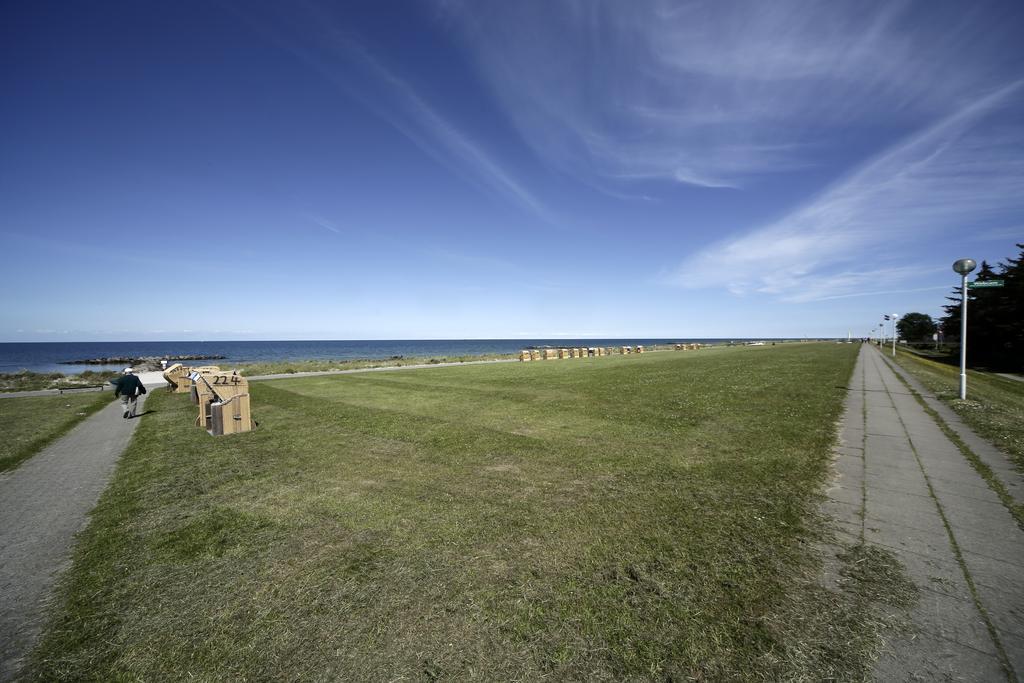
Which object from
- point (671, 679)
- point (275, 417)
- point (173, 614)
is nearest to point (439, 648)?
point (671, 679)

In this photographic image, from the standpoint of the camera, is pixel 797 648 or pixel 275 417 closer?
pixel 797 648

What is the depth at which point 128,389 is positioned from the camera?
42.4 feet

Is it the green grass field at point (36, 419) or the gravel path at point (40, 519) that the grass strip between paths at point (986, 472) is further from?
the green grass field at point (36, 419)

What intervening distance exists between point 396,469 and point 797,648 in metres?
6.06

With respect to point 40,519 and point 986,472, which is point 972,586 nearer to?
point 986,472

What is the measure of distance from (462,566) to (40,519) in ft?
20.1

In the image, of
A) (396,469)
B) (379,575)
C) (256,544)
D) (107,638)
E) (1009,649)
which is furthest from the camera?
(396,469)

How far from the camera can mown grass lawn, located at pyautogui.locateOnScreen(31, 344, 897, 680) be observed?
293 centimetres

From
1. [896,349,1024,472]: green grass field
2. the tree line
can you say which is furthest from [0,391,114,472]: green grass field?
the tree line

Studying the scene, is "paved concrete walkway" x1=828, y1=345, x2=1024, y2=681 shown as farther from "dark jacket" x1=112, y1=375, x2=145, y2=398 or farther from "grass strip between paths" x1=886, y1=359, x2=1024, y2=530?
"dark jacket" x1=112, y1=375, x2=145, y2=398

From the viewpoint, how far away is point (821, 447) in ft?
27.1

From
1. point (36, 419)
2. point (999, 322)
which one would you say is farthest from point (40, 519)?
point (999, 322)

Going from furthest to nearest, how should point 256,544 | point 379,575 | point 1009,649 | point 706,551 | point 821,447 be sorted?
point 821,447 → point 256,544 → point 706,551 → point 379,575 → point 1009,649

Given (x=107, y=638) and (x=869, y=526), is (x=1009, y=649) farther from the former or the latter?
(x=107, y=638)
